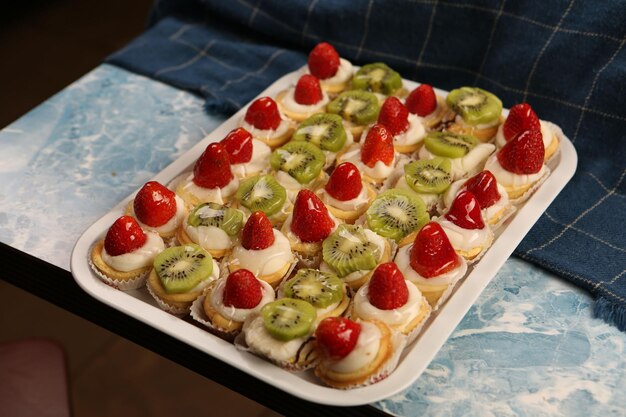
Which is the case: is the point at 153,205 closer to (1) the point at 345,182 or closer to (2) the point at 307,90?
(1) the point at 345,182

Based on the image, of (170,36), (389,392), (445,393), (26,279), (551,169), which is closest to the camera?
(389,392)

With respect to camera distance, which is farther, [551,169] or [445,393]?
[551,169]

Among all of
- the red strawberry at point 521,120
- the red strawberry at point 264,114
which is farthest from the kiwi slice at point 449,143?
the red strawberry at point 264,114

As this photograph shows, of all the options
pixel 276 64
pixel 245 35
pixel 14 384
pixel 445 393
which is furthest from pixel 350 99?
pixel 14 384

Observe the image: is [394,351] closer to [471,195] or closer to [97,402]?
[471,195]

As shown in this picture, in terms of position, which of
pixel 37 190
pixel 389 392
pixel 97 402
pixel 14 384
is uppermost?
pixel 389 392

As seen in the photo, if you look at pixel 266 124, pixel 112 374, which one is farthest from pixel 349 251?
pixel 112 374
